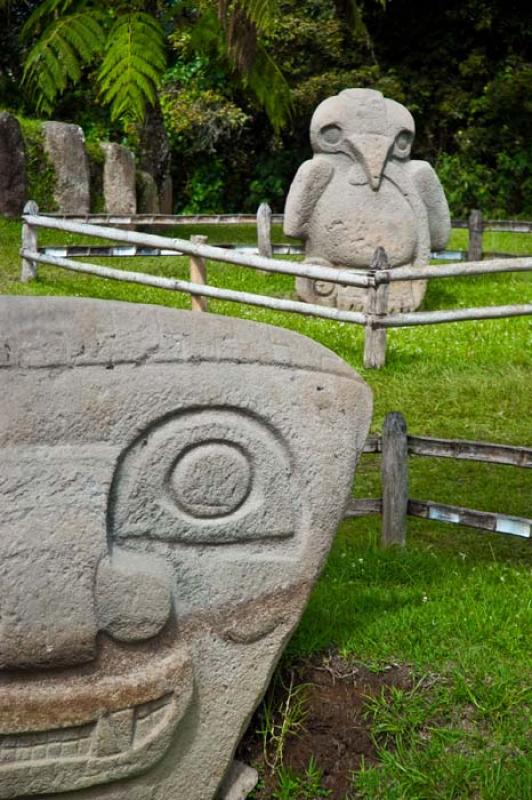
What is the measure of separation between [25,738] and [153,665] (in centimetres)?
36

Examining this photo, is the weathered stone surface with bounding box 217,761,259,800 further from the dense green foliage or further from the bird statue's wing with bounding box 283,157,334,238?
the dense green foliage

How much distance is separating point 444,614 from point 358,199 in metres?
5.77

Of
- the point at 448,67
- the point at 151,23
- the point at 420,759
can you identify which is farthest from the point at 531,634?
the point at 448,67

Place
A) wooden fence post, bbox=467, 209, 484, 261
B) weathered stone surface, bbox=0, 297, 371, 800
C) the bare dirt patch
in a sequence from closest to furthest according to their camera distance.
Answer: weathered stone surface, bbox=0, 297, 371, 800 < the bare dirt patch < wooden fence post, bbox=467, 209, 484, 261

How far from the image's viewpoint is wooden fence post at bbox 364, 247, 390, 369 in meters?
7.51

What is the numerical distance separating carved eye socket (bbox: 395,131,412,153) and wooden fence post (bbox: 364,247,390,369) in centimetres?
219

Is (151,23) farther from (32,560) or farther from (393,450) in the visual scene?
(32,560)

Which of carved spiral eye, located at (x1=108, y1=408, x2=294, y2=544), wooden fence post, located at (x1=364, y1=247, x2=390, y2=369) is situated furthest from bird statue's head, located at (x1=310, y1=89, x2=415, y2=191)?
carved spiral eye, located at (x1=108, y1=408, x2=294, y2=544)

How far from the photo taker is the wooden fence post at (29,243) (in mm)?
9781

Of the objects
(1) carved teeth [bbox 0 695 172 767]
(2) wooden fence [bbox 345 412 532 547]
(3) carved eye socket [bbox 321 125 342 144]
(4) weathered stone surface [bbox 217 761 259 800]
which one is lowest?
(4) weathered stone surface [bbox 217 761 259 800]

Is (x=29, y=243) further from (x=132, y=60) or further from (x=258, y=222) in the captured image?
(x=258, y=222)

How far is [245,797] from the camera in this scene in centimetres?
322

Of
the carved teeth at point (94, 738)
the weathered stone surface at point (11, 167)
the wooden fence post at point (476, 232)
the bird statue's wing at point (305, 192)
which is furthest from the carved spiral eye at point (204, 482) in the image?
the wooden fence post at point (476, 232)

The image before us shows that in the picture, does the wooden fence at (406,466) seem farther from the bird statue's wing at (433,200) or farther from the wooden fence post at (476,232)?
the wooden fence post at (476,232)
